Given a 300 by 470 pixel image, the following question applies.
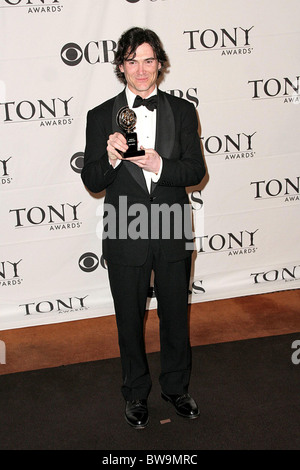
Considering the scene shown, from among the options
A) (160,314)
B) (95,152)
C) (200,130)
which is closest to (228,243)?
(200,130)

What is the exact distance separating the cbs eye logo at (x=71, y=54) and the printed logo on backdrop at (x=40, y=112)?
8.8 inches

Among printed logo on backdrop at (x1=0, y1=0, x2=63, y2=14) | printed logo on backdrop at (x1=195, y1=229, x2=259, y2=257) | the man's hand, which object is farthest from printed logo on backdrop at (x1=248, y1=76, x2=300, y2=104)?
the man's hand

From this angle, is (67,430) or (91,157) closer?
(91,157)

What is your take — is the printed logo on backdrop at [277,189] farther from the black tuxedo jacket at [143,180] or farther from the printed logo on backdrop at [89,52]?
the black tuxedo jacket at [143,180]

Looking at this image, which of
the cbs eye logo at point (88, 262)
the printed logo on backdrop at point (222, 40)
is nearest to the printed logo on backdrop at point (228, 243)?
the cbs eye logo at point (88, 262)

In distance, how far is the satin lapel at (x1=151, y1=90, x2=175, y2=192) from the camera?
97.7 inches

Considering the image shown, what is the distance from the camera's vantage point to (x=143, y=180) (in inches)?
97.9

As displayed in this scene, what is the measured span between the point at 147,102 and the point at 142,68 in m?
0.14

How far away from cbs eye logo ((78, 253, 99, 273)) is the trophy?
5.59 ft

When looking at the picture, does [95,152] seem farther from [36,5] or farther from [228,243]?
[228,243]

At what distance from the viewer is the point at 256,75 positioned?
12.4ft

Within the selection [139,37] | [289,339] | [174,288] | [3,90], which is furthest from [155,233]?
[3,90]

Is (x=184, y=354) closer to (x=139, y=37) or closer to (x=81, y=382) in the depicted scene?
(x=81, y=382)
